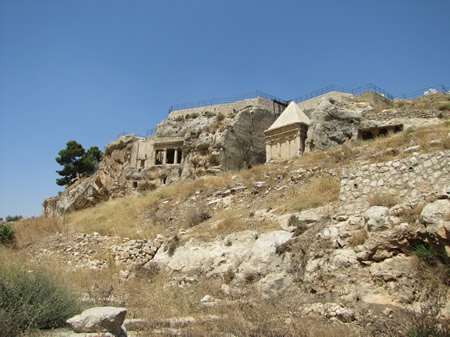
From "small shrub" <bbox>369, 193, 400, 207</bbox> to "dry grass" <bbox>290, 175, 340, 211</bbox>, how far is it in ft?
6.98

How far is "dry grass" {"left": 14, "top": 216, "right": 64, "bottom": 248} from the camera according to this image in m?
13.5

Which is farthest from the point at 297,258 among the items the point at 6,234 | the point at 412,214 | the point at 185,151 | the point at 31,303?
the point at 185,151

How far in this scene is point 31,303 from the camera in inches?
200

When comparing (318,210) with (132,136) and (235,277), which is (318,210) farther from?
(132,136)

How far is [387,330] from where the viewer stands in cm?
418

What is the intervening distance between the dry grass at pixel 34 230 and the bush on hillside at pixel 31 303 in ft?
28.6

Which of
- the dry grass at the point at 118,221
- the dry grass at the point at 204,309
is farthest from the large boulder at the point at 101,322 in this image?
the dry grass at the point at 118,221

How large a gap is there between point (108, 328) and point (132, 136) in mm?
25440

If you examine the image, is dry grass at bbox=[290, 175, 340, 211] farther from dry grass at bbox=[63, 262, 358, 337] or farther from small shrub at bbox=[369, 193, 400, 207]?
dry grass at bbox=[63, 262, 358, 337]

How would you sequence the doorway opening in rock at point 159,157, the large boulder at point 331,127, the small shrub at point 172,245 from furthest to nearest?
the doorway opening in rock at point 159,157 < the large boulder at point 331,127 < the small shrub at point 172,245

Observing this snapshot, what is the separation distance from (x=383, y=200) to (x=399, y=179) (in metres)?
0.62

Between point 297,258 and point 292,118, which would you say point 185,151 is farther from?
point 297,258

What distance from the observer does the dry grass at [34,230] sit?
13.5 meters

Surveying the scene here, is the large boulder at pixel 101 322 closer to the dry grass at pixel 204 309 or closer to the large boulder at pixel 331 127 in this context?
the dry grass at pixel 204 309
